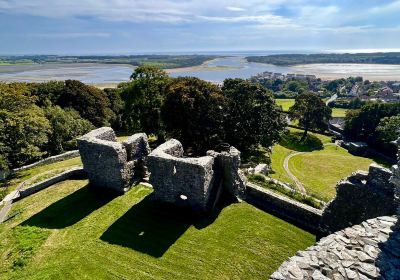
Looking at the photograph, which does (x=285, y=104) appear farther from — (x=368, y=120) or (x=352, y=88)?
(x=352, y=88)

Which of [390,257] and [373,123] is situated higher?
[390,257]

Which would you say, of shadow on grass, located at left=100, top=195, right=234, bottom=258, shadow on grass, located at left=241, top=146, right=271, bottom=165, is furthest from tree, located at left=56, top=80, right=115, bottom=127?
shadow on grass, located at left=100, top=195, right=234, bottom=258

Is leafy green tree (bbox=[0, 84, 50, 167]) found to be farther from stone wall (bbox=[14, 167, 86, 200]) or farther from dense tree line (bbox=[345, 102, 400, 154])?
dense tree line (bbox=[345, 102, 400, 154])

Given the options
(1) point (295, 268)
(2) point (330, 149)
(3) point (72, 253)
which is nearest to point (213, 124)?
(3) point (72, 253)

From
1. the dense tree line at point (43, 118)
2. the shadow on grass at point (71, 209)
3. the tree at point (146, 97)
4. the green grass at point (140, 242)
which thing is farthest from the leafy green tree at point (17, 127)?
the green grass at point (140, 242)

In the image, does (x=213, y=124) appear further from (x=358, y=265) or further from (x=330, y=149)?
(x=330, y=149)

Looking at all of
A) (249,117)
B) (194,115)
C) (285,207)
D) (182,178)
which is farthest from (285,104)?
(182,178)
